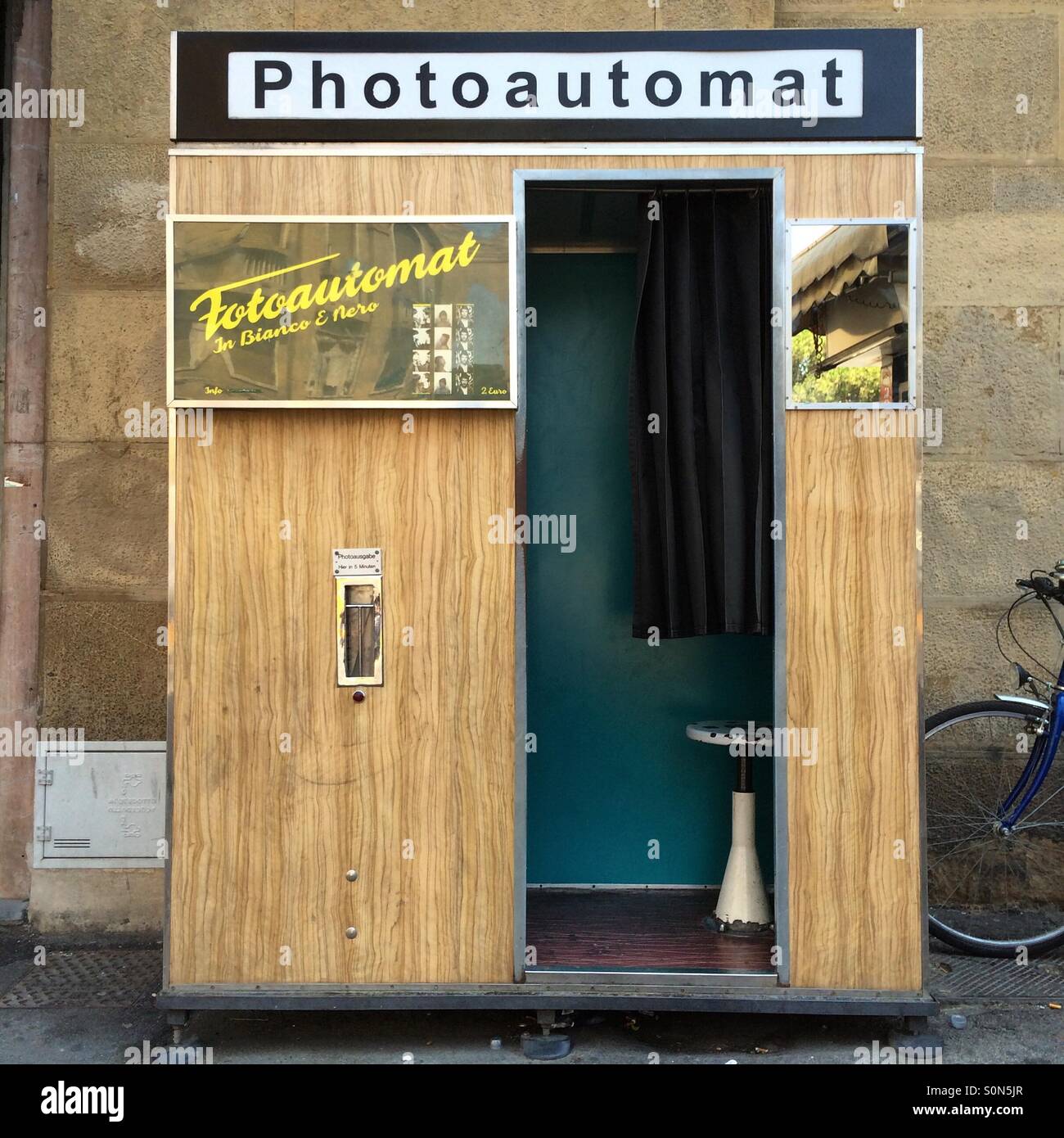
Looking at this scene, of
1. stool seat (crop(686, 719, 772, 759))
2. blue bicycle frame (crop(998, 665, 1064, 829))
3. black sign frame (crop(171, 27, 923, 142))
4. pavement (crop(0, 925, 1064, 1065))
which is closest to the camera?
black sign frame (crop(171, 27, 923, 142))

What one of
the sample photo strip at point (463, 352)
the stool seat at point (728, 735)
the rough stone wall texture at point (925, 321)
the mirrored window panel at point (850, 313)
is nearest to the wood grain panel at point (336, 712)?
the sample photo strip at point (463, 352)

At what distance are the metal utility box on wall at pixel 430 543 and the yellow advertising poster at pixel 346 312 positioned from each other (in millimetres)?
11

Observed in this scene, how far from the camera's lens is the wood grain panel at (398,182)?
3.97 m

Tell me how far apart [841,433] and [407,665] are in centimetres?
190

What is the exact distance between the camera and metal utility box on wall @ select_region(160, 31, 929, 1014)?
3.96 m

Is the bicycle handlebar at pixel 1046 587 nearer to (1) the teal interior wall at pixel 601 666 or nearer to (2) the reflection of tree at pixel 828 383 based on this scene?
(1) the teal interior wall at pixel 601 666

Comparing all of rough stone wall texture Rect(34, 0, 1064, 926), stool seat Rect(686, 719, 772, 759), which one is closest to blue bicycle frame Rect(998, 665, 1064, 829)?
rough stone wall texture Rect(34, 0, 1064, 926)

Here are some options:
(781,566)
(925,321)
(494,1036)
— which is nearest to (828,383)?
(781,566)

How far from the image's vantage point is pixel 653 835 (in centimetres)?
510

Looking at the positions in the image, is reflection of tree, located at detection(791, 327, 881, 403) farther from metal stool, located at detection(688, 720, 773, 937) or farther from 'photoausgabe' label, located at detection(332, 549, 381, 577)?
'photoausgabe' label, located at detection(332, 549, 381, 577)

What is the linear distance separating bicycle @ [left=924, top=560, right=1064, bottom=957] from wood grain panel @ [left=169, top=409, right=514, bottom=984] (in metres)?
2.47

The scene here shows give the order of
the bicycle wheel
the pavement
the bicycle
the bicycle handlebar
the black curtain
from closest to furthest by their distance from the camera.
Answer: the pavement
the black curtain
the bicycle handlebar
the bicycle
the bicycle wheel

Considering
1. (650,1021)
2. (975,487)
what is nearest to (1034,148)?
(975,487)

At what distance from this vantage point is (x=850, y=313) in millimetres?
3992
